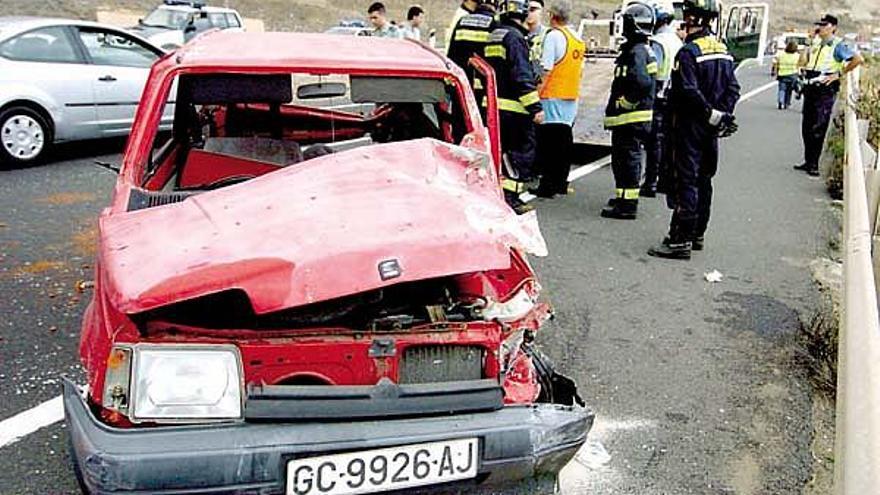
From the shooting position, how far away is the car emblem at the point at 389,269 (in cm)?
239

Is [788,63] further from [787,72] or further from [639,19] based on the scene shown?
[639,19]

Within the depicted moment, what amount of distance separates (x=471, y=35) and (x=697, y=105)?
2137 mm

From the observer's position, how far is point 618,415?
3830 millimetres

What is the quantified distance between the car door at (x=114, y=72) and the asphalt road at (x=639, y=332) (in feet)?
2.67

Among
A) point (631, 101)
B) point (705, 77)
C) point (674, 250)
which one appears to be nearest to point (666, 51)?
point (631, 101)

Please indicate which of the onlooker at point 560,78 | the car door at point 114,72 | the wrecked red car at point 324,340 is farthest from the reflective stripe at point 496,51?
the car door at point 114,72

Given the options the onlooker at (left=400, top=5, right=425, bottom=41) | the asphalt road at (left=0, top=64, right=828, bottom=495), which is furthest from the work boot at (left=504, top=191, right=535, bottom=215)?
the onlooker at (left=400, top=5, right=425, bottom=41)

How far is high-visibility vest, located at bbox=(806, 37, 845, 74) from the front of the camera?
10625mm

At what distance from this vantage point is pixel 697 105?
581 cm

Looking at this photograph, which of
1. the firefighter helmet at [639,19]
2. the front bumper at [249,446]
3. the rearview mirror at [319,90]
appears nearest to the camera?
the front bumper at [249,446]

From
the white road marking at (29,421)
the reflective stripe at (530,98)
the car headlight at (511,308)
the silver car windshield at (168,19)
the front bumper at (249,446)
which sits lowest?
the white road marking at (29,421)

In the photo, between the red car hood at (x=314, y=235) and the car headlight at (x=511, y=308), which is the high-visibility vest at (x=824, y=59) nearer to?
the car headlight at (x=511, y=308)

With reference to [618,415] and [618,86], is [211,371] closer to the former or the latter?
[618,415]

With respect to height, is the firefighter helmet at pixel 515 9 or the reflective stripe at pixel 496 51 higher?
the firefighter helmet at pixel 515 9
